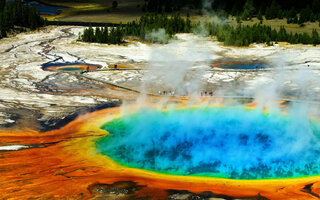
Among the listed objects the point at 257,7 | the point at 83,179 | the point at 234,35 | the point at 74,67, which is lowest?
the point at 83,179

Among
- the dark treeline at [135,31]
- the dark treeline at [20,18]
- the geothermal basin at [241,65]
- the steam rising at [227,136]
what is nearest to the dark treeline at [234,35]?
the dark treeline at [135,31]

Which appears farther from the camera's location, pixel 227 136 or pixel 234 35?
pixel 234 35

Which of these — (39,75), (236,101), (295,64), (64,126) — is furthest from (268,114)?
(39,75)

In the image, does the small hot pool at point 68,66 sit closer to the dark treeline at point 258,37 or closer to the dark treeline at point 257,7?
the dark treeline at point 258,37

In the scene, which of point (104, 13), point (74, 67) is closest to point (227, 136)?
point (74, 67)

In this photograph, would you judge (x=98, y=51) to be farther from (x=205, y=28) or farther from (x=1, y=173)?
(x=1, y=173)

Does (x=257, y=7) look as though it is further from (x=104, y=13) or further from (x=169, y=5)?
(x=104, y=13)

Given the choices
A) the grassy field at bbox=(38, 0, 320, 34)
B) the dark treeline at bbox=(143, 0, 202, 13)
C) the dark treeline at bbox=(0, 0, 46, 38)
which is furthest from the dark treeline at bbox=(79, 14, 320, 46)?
the dark treeline at bbox=(143, 0, 202, 13)
